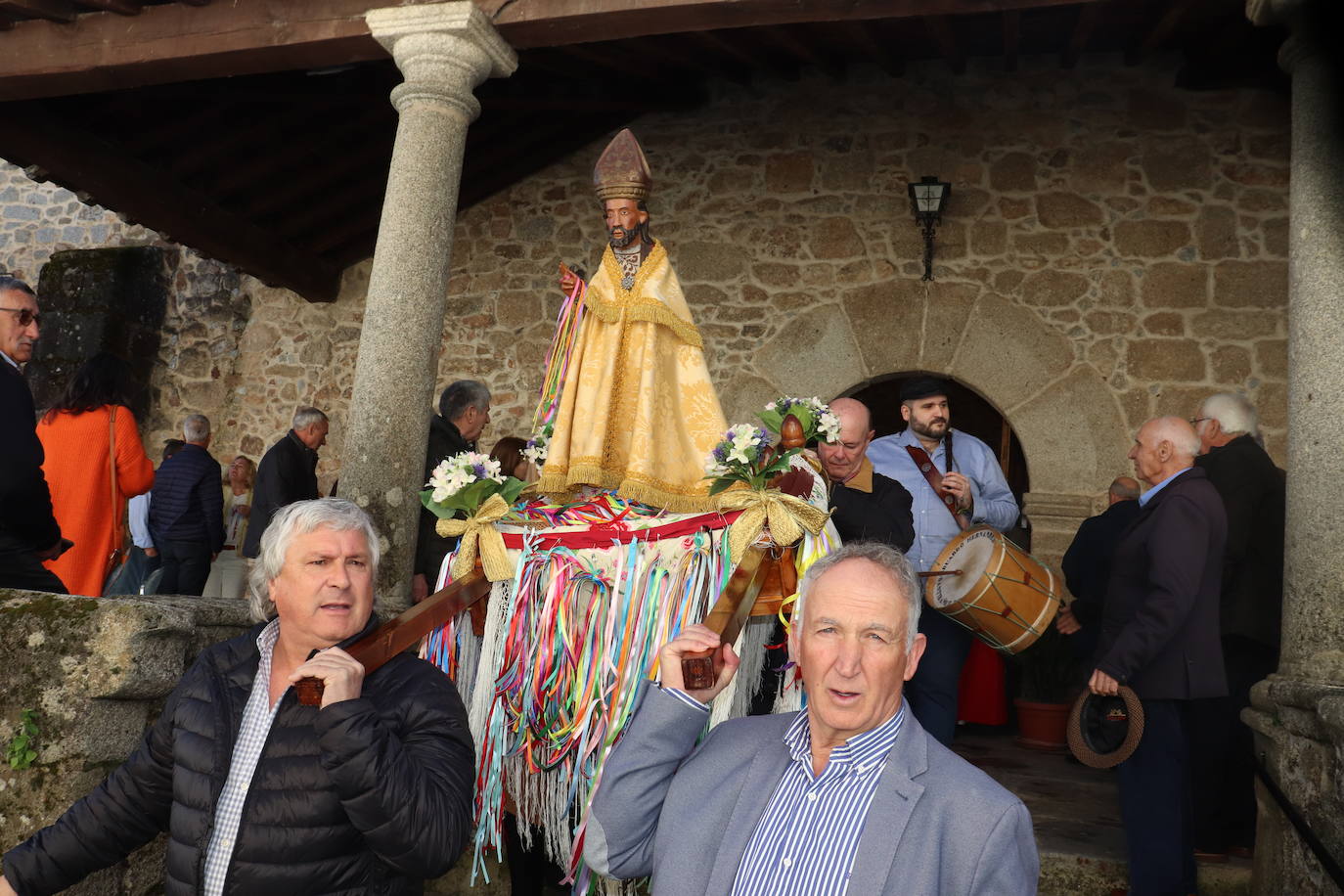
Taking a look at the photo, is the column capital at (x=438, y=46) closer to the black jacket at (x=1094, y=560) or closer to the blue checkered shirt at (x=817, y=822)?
the black jacket at (x=1094, y=560)

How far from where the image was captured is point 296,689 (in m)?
1.97

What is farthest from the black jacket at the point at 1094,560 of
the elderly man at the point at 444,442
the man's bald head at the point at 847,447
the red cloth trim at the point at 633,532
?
the elderly man at the point at 444,442

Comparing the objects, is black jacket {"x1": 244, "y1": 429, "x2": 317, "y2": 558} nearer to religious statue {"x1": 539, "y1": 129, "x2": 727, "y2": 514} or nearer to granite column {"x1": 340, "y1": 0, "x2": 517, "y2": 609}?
granite column {"x1": 340, "y1": 0, "x2": 517, "y2": 609}

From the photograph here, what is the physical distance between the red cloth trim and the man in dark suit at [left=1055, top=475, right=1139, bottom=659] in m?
2.12

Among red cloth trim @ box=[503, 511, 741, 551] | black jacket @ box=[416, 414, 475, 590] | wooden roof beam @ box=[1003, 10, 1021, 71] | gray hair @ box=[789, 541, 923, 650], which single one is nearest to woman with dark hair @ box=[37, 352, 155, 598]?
black jacket @ box=[416, 414, 475, 590]

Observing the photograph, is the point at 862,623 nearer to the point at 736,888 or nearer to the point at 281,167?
the point at 736,888

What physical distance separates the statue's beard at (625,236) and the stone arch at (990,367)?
Answer: 3.47m

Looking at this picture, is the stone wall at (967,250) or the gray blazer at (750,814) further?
the stone wall at (967,250)

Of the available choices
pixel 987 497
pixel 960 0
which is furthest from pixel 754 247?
pixel 987 497

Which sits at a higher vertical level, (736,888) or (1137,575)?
(1137,575)

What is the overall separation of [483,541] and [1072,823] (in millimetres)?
2268

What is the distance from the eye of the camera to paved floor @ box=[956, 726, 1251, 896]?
3.35 m

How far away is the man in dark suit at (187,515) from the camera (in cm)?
601

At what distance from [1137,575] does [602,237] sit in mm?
4635
